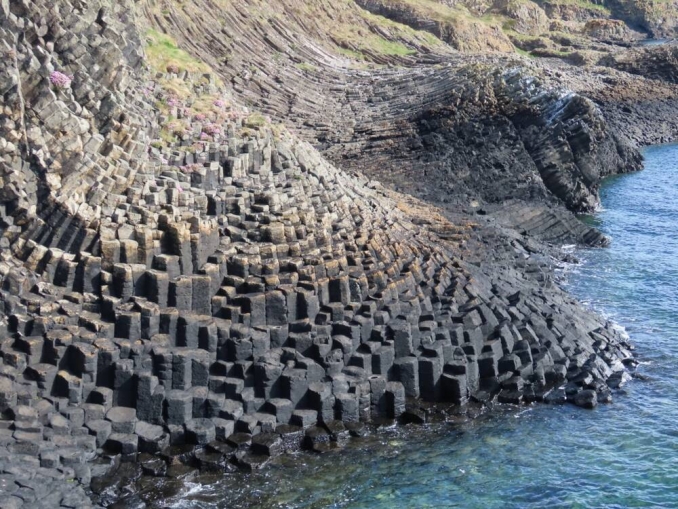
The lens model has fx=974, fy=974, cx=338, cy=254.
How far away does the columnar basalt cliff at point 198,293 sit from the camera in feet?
72.3

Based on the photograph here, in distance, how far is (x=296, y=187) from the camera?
2869 centimetres

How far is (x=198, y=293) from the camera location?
24.4 metres

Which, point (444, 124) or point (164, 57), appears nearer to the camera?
point (164, 57)

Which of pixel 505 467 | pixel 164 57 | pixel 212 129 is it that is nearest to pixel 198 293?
pixel 212 129

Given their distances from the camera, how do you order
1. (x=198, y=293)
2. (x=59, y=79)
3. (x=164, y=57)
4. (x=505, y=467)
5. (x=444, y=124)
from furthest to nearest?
(x=444, y=124) < (x=164, y=57) < (x=59, y=79) < (x=198, y=293) < (x=505, y=467)

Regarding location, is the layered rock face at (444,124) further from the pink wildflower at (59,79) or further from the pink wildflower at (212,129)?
the pink wildflower at (59,79)

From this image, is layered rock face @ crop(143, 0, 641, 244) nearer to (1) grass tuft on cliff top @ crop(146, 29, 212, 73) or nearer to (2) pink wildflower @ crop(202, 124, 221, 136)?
(1) grass tuft on cliff top @ crop(146, 29, 212, 73)

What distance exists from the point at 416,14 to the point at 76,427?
7035 cm

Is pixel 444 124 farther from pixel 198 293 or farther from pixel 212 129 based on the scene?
pixel 198 293

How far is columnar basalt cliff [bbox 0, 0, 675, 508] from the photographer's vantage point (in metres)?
22.0

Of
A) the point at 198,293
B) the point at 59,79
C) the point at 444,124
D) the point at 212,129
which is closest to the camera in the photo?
the point at 198,293

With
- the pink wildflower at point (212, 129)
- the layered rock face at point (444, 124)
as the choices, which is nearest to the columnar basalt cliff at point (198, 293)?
the pink wildflower at point (212, 129)

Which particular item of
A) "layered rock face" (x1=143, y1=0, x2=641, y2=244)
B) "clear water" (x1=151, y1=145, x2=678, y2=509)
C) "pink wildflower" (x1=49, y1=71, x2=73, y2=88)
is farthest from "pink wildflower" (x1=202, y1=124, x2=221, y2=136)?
"layered rock face" (x1=143, y1=0, x2=641, y2=244)

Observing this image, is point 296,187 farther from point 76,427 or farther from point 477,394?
point 76,427
